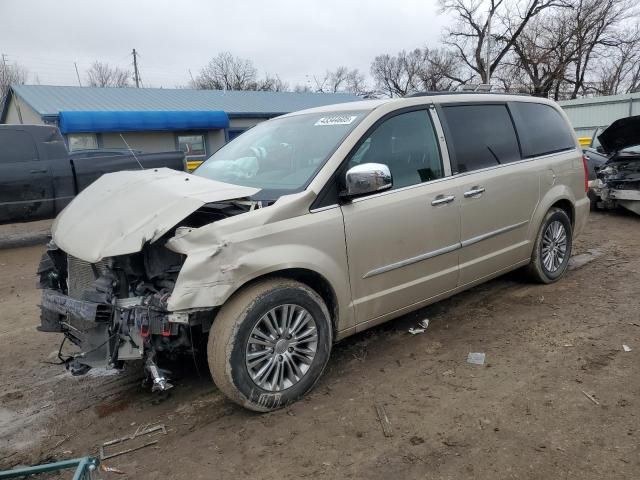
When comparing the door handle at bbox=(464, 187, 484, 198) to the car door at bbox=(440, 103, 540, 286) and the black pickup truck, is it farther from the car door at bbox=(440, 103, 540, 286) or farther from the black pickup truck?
the black pickup truck

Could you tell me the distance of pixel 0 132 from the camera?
884 centimetres

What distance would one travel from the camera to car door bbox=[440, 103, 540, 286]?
4098mm

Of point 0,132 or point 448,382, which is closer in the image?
point 448,382

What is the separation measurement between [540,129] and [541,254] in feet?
4.02

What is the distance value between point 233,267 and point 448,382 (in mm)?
1668

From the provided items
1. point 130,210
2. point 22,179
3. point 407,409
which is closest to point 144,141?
point 22,179

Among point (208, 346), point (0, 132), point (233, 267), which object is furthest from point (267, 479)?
point (0, 132)

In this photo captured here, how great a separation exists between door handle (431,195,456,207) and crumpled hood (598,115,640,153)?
676cm

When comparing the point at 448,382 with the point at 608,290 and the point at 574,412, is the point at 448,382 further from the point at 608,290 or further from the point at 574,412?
the point at 608,290

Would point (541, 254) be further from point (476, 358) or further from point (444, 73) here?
point (444, 73)

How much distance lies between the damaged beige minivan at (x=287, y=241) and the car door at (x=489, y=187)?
15mm

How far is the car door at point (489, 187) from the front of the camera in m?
4.10

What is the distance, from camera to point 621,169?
8.93 meters

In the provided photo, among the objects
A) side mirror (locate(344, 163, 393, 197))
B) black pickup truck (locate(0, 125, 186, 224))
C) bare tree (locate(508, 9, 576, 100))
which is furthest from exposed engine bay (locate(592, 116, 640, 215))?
bare tree (locate(508, 9, 576, 100))
